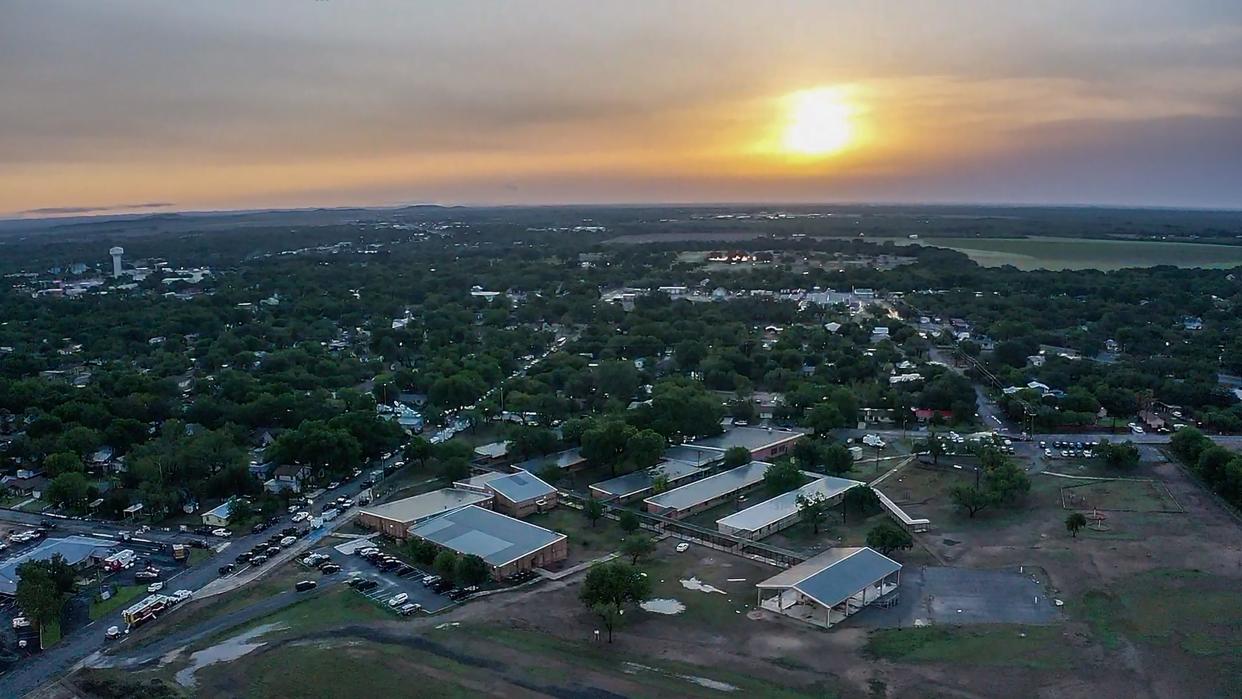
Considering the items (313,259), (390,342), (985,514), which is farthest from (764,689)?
(313,259)

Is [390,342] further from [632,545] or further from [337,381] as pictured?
[632,545]

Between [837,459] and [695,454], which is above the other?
[837,459]

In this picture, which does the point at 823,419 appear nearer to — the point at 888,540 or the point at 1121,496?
the point at 1121,496

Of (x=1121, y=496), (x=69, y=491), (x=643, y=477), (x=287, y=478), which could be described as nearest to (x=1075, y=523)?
(x=1121, y=496)

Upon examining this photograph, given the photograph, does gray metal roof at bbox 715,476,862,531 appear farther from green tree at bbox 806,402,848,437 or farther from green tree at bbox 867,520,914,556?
green tree at bbox 806,402,848,437

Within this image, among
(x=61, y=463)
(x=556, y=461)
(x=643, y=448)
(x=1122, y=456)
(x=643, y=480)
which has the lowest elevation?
(x=556, y=461)

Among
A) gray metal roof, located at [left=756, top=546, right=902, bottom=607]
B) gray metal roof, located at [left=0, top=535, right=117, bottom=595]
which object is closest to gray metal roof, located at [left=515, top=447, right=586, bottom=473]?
gray metal roof, located at [left=756, top=546, right=902, bottom=607]
